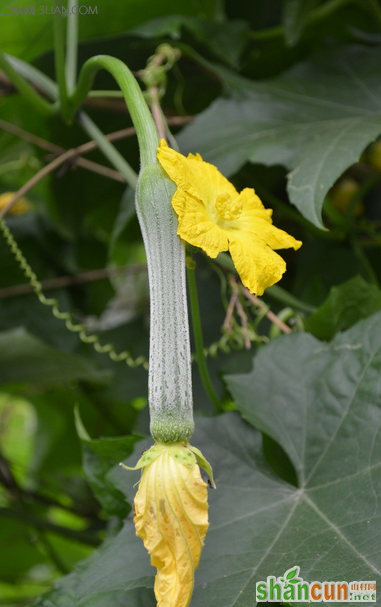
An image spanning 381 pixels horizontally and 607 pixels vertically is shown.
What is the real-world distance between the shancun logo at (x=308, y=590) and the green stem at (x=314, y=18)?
88cm

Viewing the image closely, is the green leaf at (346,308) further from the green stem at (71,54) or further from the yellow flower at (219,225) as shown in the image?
the green stem at (71,54)

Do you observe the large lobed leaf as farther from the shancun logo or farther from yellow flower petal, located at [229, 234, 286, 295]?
yellow flower petal, located at [229, 234, 286, 295]

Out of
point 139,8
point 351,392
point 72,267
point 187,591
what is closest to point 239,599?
point 187,591

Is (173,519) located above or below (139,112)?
below

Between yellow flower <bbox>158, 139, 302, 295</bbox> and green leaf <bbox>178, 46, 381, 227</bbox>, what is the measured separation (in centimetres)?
20

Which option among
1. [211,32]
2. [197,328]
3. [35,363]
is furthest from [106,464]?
[211,32]

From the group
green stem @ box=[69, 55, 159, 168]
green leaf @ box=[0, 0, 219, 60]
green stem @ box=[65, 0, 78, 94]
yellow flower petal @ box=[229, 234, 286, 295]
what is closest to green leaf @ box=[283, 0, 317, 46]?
green leaf @ box=[0, 0, 219, 60]

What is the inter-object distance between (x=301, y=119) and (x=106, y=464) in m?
0.58

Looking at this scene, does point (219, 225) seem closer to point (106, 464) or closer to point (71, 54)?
point (106, 464)

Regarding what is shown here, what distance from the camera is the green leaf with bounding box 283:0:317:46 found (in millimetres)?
865

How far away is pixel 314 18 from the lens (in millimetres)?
925

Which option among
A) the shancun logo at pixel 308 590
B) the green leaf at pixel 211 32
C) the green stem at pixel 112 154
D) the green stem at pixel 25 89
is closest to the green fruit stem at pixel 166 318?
the shancun logo at pixel 308 590

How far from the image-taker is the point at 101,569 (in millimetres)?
510

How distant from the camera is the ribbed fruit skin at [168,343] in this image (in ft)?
1.19
